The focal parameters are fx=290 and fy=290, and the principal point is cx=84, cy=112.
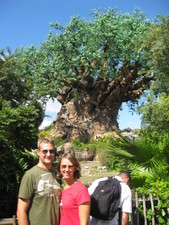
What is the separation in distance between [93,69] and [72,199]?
20086 mm

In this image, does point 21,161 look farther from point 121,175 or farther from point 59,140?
point 59,140

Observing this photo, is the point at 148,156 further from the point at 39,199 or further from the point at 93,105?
the point at 93,105

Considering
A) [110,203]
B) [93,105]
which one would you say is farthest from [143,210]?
[93,105]

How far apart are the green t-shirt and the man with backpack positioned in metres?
0.49

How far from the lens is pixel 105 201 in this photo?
292 cm

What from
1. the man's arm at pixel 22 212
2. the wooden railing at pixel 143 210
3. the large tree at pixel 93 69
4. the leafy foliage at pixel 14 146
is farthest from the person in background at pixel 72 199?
the large tree at pixel 93 69

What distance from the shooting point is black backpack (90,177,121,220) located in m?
2.92

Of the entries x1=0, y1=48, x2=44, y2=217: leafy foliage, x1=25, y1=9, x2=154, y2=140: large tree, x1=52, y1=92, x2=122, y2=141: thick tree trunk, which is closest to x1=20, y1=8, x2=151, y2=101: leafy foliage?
x1=25, y1=9, x2=154, y2=140: large tree

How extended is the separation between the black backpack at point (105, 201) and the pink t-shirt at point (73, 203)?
457 mm

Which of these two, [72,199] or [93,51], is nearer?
[72,199]

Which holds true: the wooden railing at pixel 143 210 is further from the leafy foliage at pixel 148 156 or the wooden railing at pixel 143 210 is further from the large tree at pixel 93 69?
the large tree at pixel 93 69

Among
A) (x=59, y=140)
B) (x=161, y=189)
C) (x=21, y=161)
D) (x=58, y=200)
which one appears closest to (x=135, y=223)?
(x=161, y=189)

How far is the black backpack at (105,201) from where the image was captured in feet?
9.59

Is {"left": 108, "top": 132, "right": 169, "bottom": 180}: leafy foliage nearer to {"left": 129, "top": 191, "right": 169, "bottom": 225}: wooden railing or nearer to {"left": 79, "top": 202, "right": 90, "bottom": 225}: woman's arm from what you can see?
{"left": 129, "top": 191, "right": 169, "bottom": 225}: wooden railing
